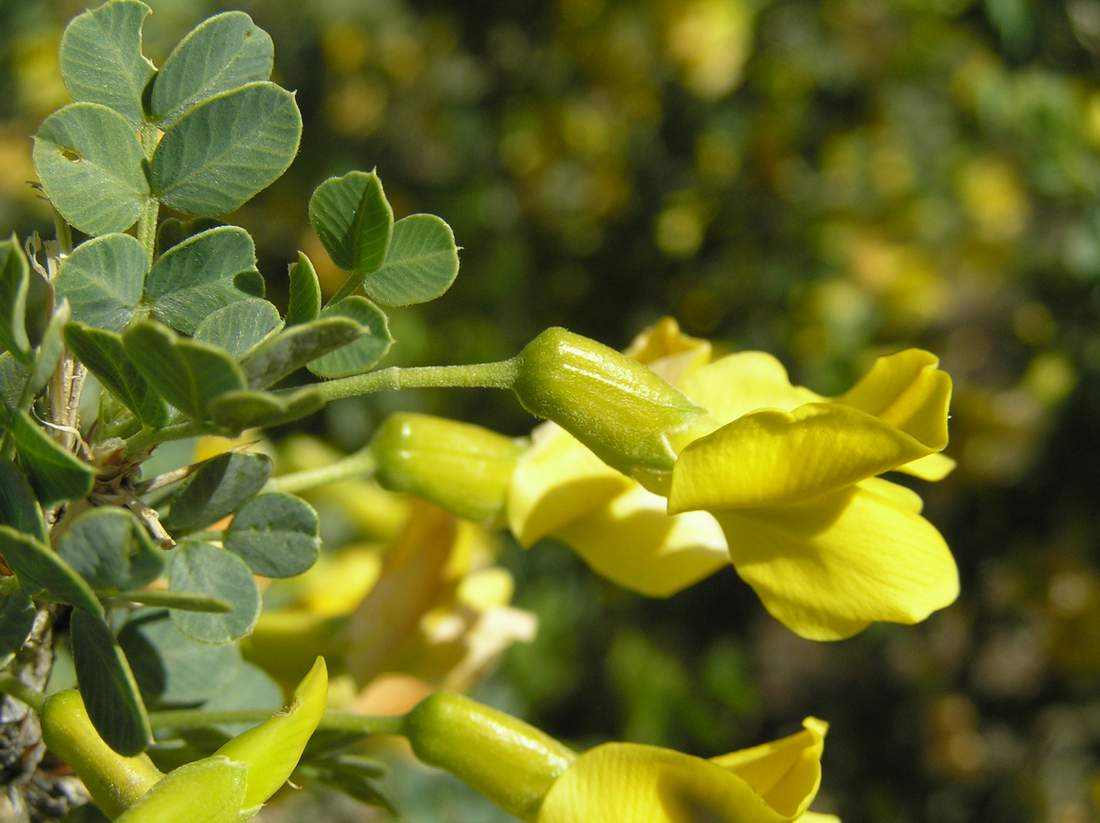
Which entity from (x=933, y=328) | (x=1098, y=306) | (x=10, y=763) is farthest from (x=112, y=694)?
(x=933, y=328)

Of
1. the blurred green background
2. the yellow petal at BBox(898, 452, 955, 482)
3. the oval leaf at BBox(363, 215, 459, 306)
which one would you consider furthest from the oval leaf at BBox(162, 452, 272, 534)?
the blurred green background

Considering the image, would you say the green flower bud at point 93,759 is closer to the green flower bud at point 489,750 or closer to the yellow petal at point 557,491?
the green flower bud at point 489,750

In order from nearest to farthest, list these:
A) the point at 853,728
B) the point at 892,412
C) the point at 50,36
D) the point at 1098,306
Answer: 1. the point at 892,412
2. the point at 1098,306
3. the point at 50,36
4. the point at 853,728

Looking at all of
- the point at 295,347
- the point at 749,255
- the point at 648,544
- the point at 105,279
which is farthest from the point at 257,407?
the point at 749,255

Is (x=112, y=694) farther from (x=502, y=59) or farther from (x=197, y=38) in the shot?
(x=502, y=59)

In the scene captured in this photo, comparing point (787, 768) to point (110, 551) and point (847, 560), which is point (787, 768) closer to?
point (847, 560)

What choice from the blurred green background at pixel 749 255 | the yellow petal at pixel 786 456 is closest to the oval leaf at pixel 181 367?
the yellow petal at pixel 786 456

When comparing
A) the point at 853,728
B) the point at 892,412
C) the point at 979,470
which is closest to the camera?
the point at 892,412
